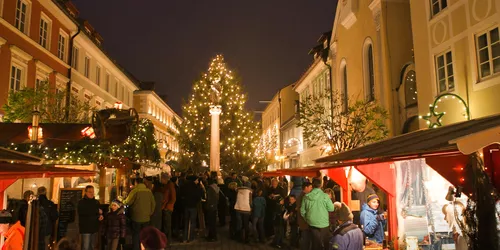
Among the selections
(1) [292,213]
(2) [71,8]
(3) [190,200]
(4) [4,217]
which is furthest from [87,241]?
(2) [71,8]

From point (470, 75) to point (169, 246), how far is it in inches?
436

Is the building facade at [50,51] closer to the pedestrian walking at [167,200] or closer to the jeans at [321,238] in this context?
the pedestrian walking at [167,200]

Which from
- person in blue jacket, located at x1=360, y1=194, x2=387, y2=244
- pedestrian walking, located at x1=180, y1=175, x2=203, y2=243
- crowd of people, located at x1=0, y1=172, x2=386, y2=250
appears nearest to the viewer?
crowd of people, located at x1=0, y1=172, x2=386, y2=250

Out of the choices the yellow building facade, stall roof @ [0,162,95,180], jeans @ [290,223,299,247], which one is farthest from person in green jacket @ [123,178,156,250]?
the yellow building facade

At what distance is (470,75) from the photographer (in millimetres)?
14039

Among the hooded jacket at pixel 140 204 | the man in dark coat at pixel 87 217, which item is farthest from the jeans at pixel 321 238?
the man in dark coat at pixel 87 217

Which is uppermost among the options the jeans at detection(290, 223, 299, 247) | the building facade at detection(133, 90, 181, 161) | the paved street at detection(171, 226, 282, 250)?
the building facade at detection(133, 90, 181, 161)

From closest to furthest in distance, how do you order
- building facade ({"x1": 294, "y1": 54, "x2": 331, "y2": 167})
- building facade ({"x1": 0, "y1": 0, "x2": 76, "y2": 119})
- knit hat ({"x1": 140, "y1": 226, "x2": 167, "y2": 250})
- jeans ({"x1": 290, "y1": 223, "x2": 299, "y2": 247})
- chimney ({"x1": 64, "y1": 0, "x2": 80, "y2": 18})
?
knit hat ({"x1": 140, "y1": 226, "x2": 167, "y2": 250}) → jeans ({"x1": 290, "y1": 223, "x2": 299, "y2": 247}) → building facade ({"x1": 0, "y1": 0, "x2": 76, "y2": 119}) → chimney ({"x1": 64, "y1": 0, "x2": 80, "y2": 18}) → building facade ({"x1": 294, "y1": 54, "x2": 331, "y2": 167})

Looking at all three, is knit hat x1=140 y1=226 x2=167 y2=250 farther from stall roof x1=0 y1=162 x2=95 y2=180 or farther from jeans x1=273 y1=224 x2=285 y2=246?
jeans x1=273 y1=224 x2=285 y2=246

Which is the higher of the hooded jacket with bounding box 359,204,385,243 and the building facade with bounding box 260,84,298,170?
the building facade with bounding box 260,84,298,170

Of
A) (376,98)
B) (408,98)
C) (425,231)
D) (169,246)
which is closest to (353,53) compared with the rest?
(376,98)

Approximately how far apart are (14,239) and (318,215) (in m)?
5.61

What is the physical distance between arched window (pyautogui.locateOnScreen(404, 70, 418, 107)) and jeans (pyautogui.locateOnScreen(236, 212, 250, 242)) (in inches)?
409

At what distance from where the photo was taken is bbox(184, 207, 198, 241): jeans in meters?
12.4
